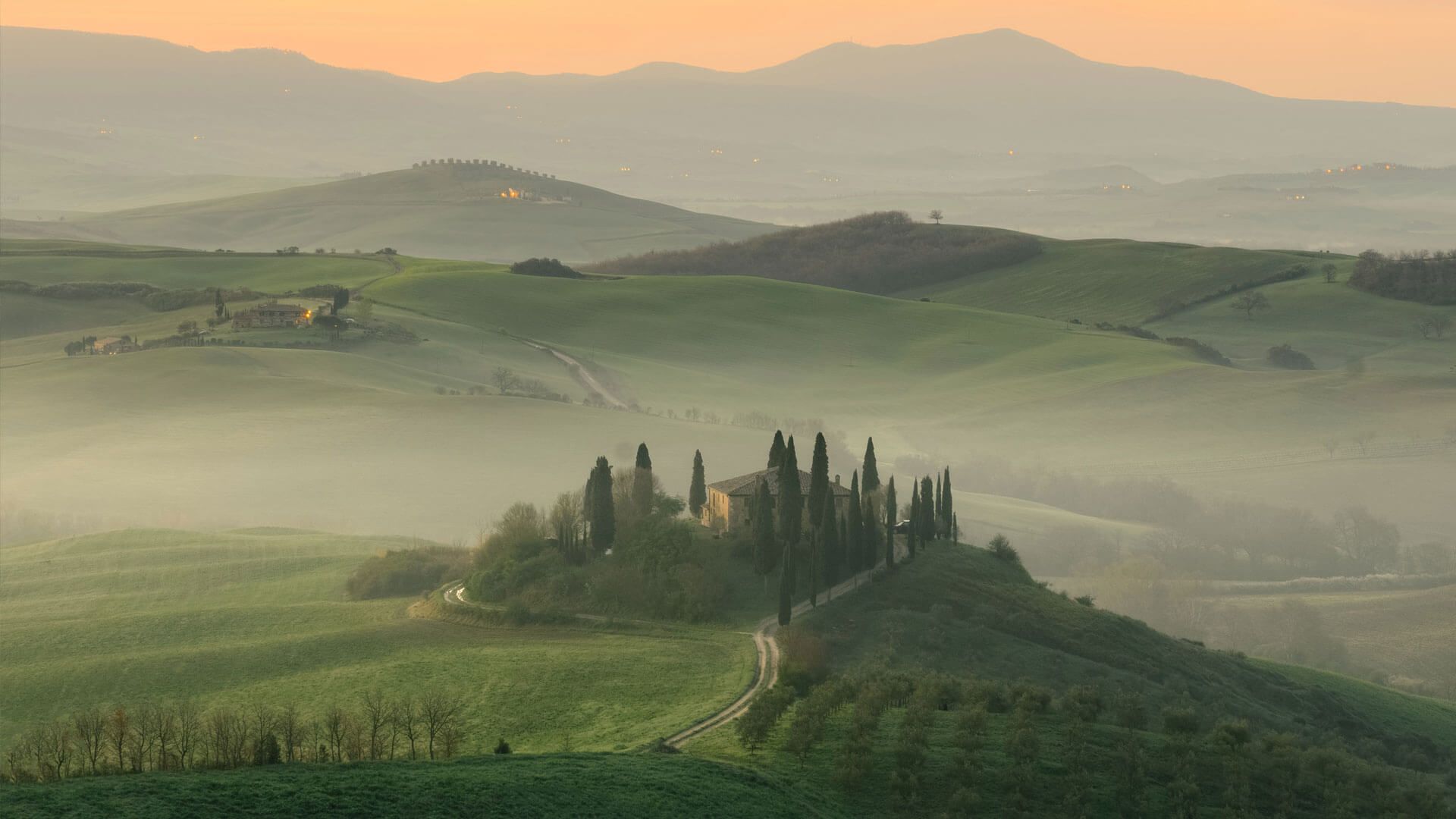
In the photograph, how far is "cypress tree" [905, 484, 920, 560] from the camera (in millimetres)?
87000

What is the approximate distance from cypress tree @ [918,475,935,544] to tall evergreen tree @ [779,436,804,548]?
11002mm

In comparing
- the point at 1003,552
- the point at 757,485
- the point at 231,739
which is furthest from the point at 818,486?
the point at 231,739

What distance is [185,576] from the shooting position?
→ 9569cm

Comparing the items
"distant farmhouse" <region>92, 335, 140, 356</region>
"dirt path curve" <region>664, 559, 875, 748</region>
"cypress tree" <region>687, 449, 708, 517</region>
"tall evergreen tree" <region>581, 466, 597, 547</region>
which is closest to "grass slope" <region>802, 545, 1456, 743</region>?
"dirt path curve" <region>664, 559, 875, 748</region>

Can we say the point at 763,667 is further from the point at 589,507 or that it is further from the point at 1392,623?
the point at 1392,623

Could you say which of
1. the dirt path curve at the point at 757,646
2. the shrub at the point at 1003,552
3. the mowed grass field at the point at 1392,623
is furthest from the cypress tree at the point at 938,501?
the mowed grass field at the point at 1392,623

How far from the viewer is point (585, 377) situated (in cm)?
18500

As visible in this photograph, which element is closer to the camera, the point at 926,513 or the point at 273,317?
the point at 926,513

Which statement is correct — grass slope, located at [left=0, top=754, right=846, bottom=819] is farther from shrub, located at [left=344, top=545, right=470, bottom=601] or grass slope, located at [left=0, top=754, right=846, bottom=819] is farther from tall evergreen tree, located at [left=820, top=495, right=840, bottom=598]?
shrub, located at [left=344, top=545, right=470, bottom=601]

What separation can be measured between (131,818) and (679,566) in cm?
4174

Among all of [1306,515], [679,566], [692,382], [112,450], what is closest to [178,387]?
[112,450]

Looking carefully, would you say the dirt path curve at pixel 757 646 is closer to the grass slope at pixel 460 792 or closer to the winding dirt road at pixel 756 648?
the winding dirt road at pixel 756 648

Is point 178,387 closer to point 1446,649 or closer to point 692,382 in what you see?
point 692,382

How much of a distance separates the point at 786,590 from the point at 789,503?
8.20 meters
